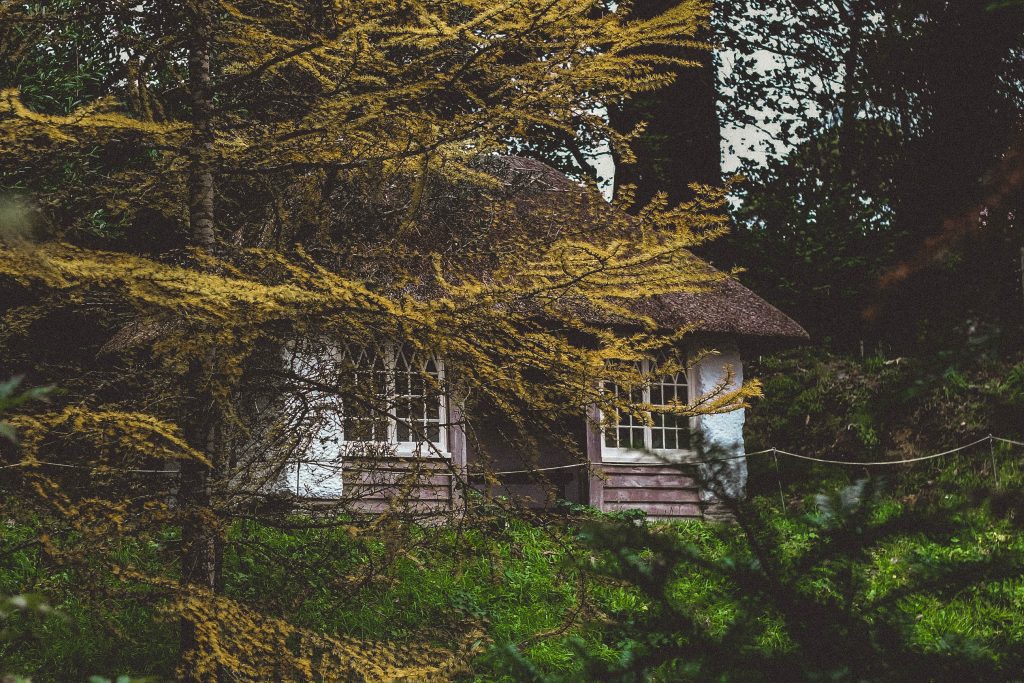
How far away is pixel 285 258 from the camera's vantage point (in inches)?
215

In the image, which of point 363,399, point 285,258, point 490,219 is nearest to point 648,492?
point 490,219

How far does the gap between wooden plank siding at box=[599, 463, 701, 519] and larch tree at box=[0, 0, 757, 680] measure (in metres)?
6.17

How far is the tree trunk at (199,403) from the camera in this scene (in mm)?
5539

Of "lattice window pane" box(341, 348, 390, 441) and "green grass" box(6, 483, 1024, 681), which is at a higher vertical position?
"lattice window pane" box(341, 348, 390, 441)

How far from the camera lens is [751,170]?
1814cm

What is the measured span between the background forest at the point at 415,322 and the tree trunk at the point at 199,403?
0.02 meters

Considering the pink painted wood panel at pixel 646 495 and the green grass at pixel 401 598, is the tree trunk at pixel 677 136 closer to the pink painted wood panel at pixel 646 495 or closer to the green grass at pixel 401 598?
the pink painted wood panel at pixel 646 495

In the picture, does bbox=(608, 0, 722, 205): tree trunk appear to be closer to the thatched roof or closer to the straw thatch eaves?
the thatched roof

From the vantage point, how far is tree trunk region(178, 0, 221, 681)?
218 inches

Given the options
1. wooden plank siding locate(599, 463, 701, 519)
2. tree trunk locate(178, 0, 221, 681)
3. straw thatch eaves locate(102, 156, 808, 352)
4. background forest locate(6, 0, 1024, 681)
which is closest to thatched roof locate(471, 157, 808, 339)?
wooden plank siding locate(599, 463, 701, 519)

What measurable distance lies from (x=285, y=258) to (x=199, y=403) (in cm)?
99

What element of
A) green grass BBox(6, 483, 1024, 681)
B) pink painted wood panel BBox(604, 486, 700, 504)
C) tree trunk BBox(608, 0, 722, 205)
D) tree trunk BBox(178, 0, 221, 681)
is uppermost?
tree trunk BBox(608, 0, 722, 205)

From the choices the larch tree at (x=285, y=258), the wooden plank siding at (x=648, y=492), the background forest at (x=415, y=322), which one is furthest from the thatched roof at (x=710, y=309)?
the larch tree at (x=285, y=258)

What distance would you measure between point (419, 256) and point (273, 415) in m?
1.33
